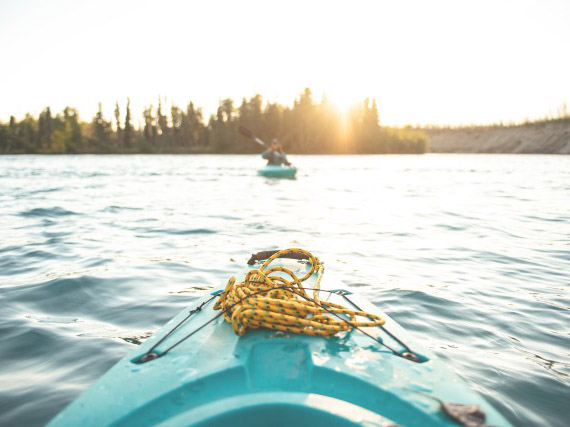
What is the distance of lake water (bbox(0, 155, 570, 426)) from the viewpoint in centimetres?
263

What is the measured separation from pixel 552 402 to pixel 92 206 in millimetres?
10434

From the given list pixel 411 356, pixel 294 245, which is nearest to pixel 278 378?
pixel 411 356

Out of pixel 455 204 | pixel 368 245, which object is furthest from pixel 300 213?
pixel 455 204

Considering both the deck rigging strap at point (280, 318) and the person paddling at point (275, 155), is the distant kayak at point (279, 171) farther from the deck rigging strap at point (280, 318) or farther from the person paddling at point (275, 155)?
the deck rigging strap at point (280, 318)

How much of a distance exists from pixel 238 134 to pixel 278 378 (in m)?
66.2

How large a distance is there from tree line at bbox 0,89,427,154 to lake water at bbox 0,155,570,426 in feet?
187

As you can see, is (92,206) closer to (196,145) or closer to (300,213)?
(300,213)

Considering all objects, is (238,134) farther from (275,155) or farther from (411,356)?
(411,356)

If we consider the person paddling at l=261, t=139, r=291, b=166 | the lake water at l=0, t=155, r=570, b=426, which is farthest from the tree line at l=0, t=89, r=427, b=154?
the lake water at l=0, t=155, r=570, b=426

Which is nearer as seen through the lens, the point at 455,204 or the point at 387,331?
the point at 387,331

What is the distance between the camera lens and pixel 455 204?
10992mm

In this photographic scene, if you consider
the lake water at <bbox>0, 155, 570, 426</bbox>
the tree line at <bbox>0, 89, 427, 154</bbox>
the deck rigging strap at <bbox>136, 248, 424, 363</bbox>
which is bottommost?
the lake water at <bbox>0, 155, 570, 426</bbox>

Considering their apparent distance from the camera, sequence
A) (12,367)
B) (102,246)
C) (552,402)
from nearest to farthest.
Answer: (552,402) → (12,367) → (102,246)

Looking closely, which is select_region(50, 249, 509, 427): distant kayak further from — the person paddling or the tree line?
the tree line
